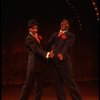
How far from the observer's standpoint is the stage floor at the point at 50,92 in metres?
10.6

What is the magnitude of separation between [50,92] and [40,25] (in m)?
2.13

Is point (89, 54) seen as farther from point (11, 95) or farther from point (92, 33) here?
point (11, 95)

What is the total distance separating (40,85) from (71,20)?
4.38 metres

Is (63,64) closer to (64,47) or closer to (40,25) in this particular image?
(64,47)

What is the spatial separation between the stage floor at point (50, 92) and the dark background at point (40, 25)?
1.73ft

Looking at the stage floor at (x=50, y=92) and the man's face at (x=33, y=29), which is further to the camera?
the stage floor at (x=50, y=92)

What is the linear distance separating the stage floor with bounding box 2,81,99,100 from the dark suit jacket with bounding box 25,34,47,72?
5.90ft

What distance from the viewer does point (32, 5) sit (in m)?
12.5

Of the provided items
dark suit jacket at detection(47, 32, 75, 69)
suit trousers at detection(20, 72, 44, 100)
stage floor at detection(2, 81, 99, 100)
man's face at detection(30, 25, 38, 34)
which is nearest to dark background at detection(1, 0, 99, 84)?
stage floor at detection(2, 81, 99, 100)

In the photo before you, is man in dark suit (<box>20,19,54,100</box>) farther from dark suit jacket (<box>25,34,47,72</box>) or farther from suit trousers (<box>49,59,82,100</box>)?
suit trousers (<box>49,59,82,100</box>)

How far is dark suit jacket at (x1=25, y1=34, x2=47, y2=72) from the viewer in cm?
870

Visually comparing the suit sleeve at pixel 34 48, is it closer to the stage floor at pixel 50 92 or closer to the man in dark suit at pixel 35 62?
the man in dark suit at pixel 35 62

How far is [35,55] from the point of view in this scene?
28.9ft

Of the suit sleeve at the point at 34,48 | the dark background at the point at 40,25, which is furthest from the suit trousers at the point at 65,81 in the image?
the dark background at the point at 40,25
